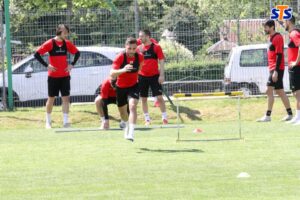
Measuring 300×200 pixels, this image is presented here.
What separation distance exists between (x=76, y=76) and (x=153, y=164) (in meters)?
10.4

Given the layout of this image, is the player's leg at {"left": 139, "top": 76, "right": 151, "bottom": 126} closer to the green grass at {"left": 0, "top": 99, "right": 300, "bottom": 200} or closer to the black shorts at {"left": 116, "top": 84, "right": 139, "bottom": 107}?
the green grass at {"left": 0, "top": 99, "right": 300, "bottom": 200}

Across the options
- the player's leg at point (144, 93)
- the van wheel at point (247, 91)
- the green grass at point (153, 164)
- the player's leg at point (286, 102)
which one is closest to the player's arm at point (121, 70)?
the green grass at point (153, 164)

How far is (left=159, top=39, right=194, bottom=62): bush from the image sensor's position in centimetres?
2089

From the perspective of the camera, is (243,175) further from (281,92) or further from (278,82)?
(281,92)

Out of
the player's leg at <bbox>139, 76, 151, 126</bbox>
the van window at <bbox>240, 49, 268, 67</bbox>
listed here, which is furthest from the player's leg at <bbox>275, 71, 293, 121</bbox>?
the van window at <bbox>240, 49, 268, 67</bbox>

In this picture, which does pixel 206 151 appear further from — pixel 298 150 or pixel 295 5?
pixel 295 5

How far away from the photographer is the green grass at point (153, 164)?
913 centimetres

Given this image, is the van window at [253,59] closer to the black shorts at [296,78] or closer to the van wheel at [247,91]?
the van wheel at [247,91]

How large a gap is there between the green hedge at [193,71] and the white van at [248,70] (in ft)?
1.18

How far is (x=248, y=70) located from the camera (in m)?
21.5

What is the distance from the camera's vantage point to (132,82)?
13.7 m

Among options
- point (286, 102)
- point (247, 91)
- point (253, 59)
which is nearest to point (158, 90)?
point (286, 102)

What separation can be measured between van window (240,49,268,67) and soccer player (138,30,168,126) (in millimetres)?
4636

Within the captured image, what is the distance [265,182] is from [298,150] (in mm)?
2786
